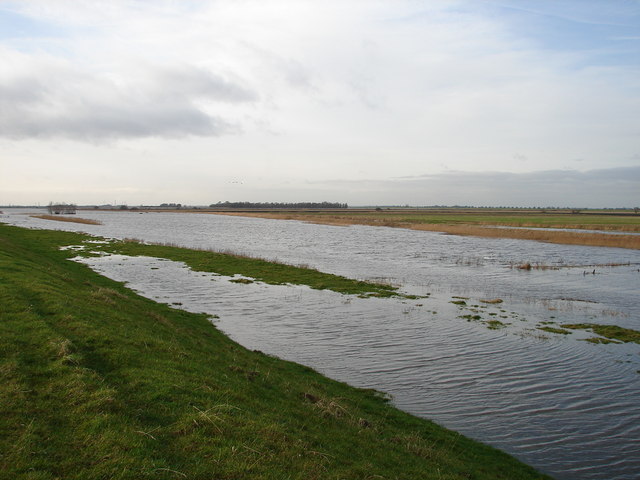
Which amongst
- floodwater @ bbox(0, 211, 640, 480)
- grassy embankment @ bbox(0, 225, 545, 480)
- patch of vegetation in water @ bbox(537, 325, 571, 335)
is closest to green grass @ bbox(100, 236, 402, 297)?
floodwater @ bbox(0, 211, 640, 480)

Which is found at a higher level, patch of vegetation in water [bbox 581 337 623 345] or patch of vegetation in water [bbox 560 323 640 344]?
patch of vegetation in water [bbox 560 323 640 344]

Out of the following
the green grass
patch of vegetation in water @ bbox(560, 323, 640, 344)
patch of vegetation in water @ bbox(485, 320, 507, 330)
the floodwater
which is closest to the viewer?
the floodwater

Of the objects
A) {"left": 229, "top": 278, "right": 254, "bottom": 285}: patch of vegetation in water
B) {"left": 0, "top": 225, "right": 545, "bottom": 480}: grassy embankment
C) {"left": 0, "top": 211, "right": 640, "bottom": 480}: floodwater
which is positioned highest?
{"left": 0, "top": 225, "right": 545, "bottom": 480}: grassy embankment

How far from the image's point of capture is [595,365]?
16734mm

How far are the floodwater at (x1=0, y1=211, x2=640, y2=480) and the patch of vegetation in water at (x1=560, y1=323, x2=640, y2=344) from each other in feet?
2.95

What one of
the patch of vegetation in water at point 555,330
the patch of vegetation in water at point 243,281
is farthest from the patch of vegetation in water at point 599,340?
the patch of vegetation in water at point 243,281

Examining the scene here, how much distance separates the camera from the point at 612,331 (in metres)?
21.0

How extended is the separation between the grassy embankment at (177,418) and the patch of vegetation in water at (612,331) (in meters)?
14.1

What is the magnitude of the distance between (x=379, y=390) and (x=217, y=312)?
12555mm

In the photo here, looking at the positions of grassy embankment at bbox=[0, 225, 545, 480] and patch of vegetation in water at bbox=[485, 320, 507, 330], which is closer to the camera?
grassy embankment at bbox=[0, 225, 545, 480]

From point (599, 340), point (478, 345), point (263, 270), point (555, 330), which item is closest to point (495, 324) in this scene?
point (555, 330)

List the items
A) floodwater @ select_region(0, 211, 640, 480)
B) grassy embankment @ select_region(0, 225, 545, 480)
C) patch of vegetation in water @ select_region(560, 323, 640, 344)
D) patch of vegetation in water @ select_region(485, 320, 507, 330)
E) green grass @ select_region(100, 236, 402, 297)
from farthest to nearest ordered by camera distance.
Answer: green grass @ select_region(100, 236, 402, 297), patch of vegetation in water @ select_region(485, 320, 507, 330), patch of vegetation in water @ select_region(560, 323, 640, 344), floodwater @ select_region(0, 211, 640, 480), grassy embankment @ select_region(0, 225, 545, 480)

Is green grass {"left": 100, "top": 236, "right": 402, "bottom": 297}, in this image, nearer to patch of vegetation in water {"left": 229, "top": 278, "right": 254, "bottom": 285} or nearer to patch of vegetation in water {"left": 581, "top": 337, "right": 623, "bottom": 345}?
patch of vegetation in water {"left": 229, "top": 278, "right": 254, "bottom": 285}

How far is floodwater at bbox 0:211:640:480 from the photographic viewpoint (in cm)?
1164
